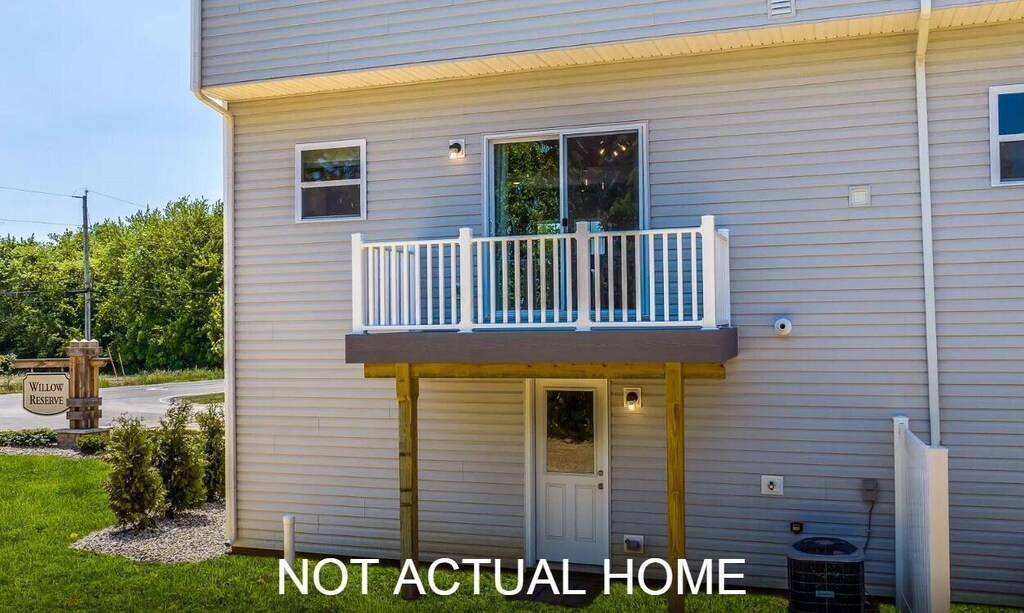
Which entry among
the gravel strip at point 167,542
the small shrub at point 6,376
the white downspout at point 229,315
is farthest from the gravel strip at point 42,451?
the small shrub at point 6,376

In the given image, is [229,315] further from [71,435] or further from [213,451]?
[71,435]

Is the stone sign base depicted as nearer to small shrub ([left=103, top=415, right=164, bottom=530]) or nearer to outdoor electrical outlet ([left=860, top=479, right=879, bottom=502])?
small shrub ([left=103, top=415, right=164, bottom=530])

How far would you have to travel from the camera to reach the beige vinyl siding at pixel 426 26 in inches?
279

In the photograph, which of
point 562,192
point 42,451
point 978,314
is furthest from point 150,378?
point 978,314

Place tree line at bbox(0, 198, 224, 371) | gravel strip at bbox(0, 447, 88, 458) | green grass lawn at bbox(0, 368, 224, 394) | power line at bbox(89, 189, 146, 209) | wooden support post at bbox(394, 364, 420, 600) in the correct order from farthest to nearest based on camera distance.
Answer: power line at bbox(89, 189, 146, 209)
tree line at bbox(0, 198, 224, 371)
green grass lawn at bbox(0, 368, 224, 394)
gravel strip at bbox(0, 447, 88, 458)
wooden support post at bbox(394, 364, 420, 600)

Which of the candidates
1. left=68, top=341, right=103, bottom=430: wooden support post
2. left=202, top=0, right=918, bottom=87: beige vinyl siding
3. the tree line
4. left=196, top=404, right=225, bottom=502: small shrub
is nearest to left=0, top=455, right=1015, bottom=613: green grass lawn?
left=196, top=404, right=225, bottom=502: small shrub

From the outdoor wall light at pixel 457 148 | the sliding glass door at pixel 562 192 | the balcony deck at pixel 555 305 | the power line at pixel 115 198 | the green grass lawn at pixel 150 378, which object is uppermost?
the power line at pixel 115 198

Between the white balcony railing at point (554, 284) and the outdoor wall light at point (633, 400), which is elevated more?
the white balcony railing at point (554, 284)

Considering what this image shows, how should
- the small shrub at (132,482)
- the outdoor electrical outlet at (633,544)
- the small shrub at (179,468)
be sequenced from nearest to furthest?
1. the outdoor electrical outlet at (633,544)
2. the small shrub at (132,482)
3. the small shrub at (179,468)

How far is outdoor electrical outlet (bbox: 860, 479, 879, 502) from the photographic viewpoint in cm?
700

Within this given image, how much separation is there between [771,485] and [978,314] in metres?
2.26

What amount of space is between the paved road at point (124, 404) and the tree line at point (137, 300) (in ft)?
19.2

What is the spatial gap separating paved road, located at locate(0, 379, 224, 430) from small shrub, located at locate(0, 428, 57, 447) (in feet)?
6.50

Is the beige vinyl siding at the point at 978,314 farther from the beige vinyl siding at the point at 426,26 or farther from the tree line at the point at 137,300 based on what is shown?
the tree line at the point at 137,300
